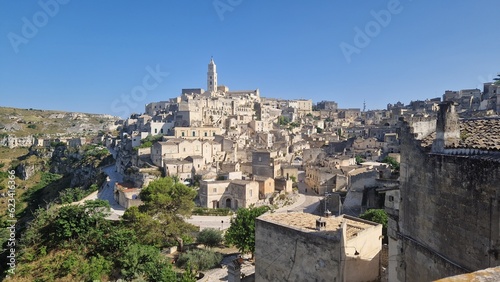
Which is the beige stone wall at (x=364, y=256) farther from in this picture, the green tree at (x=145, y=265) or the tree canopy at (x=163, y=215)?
the tree canopy at (x=163, y=215)

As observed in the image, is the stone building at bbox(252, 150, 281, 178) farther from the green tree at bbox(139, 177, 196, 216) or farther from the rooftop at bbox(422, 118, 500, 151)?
the rooftop at bbox(422, 118, 500, 151)

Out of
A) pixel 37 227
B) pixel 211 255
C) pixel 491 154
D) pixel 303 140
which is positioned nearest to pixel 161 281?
pixel 211 255

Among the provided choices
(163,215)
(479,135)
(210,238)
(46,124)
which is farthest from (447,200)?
(46,124)

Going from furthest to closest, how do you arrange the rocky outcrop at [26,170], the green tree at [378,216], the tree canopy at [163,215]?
the rocky outcrop at [26,170] → the tree canopy at [163,215] → the green tree at [378,216]

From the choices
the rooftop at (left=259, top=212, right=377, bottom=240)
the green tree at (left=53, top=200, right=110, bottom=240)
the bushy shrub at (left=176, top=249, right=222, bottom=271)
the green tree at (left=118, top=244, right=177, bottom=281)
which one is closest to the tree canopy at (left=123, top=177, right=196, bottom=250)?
the green tree at (left=53, top=200, right=110, bottom=240)

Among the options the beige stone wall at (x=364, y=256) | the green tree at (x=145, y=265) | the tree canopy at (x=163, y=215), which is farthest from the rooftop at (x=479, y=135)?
the tree canopy at (x=163, y=215)

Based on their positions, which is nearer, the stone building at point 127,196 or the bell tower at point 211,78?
the stone building at point 127,196

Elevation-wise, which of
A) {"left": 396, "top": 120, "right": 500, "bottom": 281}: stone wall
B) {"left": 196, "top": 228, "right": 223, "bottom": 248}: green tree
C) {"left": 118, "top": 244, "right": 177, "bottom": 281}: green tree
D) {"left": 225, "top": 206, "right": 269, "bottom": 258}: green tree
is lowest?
{"left": 196, "top": 228, "right": 223, "bottom": 248}: green tree

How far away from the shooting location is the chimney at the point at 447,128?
8.11 m

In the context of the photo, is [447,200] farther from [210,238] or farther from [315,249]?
[210,238]

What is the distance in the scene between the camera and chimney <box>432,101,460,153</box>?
8.11 m

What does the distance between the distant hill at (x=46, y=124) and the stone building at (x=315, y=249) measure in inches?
4252

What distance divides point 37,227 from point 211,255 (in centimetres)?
1518

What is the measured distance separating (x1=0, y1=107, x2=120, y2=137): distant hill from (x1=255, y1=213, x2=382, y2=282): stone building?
10800cm
